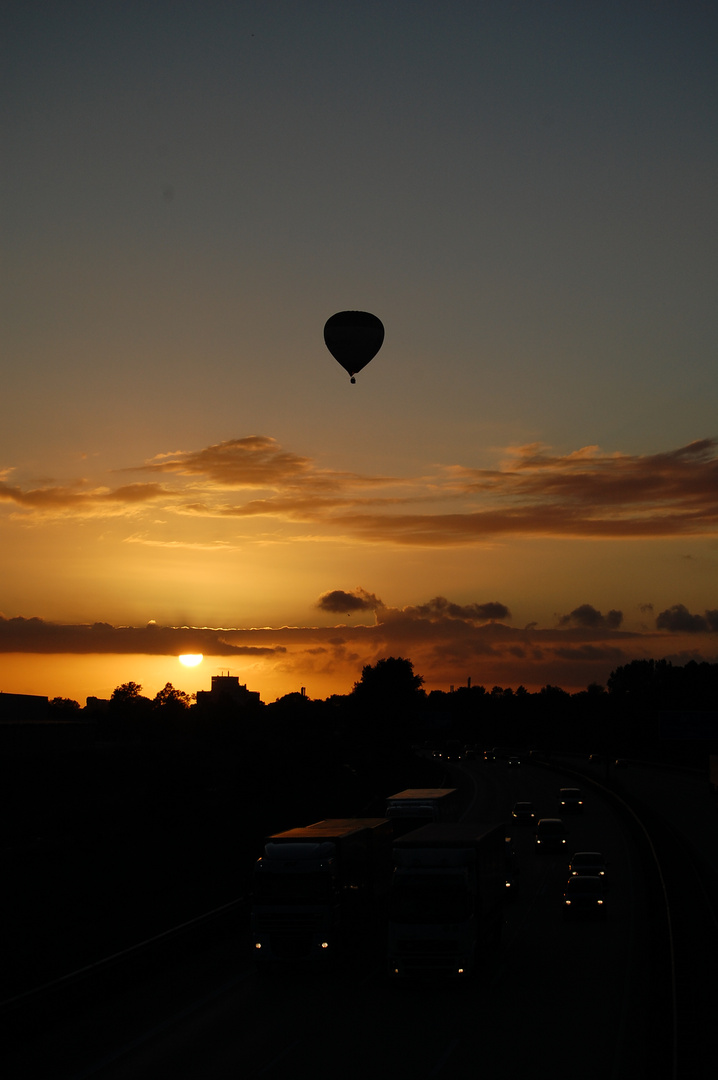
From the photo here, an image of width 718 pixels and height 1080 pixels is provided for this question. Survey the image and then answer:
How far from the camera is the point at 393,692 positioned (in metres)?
193

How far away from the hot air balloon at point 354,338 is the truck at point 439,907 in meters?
29.9

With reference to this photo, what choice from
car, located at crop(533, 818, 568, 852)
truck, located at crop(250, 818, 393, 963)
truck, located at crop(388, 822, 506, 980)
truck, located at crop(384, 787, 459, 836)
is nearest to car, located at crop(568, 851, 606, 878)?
truck, located at crop(384, 787, 459, 836)

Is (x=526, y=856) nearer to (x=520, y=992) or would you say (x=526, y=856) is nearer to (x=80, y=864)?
(x=80, y=864)

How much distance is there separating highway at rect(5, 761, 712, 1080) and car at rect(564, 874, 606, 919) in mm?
521

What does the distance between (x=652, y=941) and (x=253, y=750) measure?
84.5m

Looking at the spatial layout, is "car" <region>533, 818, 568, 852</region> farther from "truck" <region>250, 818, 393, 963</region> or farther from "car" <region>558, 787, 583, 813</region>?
"truck" <region>250, 818, 393, 963</region>

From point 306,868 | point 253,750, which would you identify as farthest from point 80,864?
point 253,750

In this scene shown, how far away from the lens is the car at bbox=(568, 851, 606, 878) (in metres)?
43.4

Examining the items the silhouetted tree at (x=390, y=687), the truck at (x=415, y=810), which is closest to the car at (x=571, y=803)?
the truck at (x=415, y=810)

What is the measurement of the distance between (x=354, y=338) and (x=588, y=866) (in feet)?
88.9

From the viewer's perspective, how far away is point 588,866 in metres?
44.3

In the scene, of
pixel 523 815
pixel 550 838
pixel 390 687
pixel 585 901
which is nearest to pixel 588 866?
pixel 585 901

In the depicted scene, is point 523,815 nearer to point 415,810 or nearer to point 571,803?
point 571,803

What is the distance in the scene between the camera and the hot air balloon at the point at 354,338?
54719 mm
